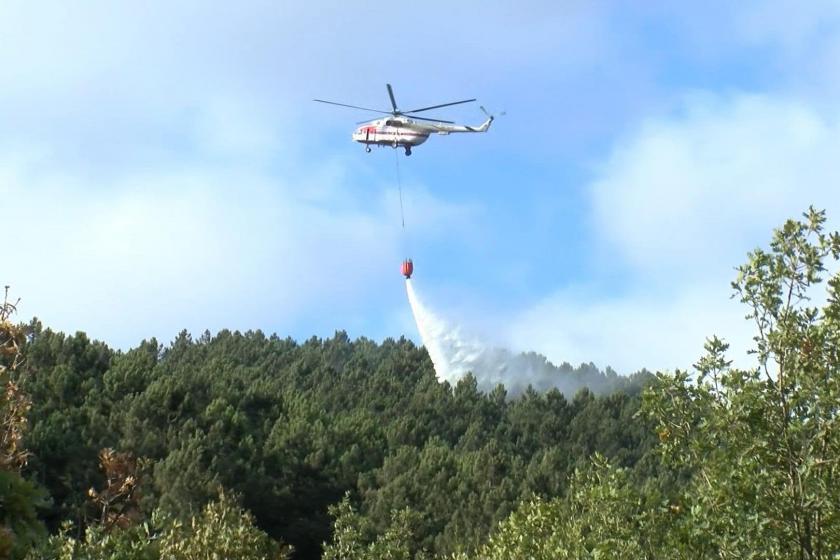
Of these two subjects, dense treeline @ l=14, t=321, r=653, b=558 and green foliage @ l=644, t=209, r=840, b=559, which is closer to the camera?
green foliage @ l=644, t=209, r=840, b=559

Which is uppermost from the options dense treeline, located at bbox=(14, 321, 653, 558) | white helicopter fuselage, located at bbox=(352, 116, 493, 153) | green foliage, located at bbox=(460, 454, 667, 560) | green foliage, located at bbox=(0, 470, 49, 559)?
white helicopter fuselage, located at bbox=(352, 116, 493, 153)

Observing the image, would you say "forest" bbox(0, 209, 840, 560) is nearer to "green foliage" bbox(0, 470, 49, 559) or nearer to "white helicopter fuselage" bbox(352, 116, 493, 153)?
"green foliage" bbox(0, 470, 49, 559)

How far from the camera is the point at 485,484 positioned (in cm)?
8038

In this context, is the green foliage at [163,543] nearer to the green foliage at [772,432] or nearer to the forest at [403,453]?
the forest at [403,453]

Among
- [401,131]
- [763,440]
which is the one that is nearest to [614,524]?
[763,440]

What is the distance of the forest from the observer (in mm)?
17312

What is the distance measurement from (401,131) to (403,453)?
2886cm

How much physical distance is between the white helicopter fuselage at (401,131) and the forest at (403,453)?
54.6ft

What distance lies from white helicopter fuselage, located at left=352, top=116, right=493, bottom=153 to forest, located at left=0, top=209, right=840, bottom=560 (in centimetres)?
1665

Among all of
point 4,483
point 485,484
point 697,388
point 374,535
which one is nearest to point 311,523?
point 374,535

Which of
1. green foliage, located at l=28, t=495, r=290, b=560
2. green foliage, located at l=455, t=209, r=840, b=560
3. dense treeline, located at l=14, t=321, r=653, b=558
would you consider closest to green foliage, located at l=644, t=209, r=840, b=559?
green foliage, located at l=455, t=209, r=840, b=560

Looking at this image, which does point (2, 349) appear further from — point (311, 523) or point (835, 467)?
point (311, 523)

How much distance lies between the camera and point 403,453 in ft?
285

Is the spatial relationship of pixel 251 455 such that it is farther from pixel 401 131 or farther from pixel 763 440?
pixel 763 440
